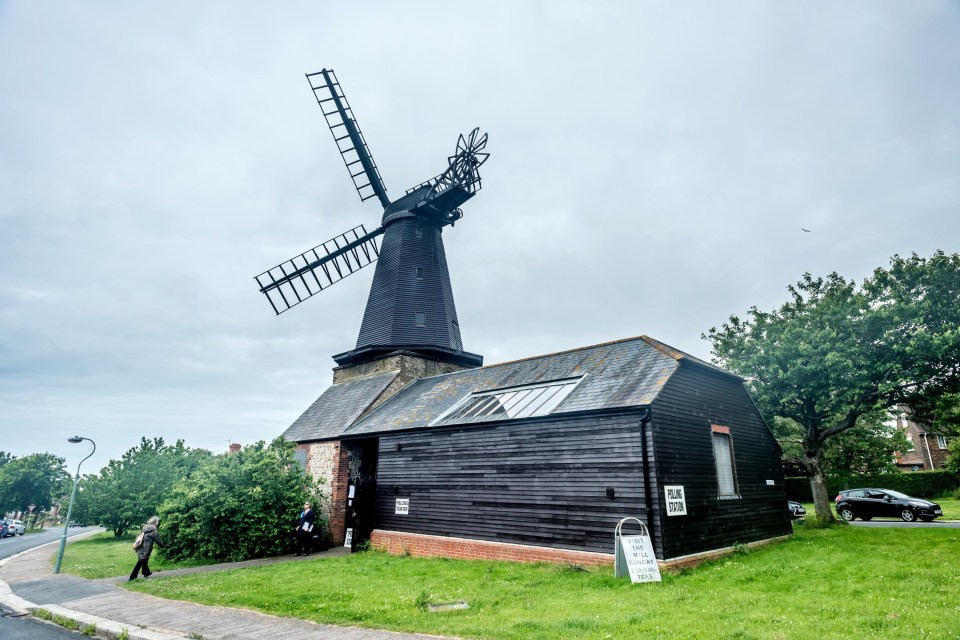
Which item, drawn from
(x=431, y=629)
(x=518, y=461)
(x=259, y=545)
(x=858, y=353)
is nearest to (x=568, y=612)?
(x=431, y=629)

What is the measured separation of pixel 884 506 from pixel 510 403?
63.2 feet

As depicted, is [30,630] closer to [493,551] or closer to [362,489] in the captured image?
[493,551]

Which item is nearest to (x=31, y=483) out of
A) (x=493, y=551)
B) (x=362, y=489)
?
(x=362, y=489)

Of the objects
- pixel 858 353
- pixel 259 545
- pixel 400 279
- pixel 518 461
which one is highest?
pixel 400 279

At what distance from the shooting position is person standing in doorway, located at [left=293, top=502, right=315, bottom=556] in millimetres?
16828

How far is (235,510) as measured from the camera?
1662cm

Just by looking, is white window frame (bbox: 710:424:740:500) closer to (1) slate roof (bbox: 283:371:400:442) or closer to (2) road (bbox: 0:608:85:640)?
(1) slate roof (bbox: 283:371:400:442)

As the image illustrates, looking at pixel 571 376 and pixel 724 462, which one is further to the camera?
pixel 571 376

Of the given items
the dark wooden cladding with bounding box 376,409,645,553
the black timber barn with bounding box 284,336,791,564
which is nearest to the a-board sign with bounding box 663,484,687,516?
the black timber barn with bounding box 284,336,791,564

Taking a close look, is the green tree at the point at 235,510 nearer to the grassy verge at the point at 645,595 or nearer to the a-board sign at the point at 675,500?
the grassy verge at the point at 645,595

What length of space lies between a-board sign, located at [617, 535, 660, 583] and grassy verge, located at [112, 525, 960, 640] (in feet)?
1.00

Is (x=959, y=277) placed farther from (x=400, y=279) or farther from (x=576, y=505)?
(x=400, y=279)

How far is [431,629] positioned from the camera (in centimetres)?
701

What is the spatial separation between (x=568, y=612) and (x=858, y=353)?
15120mm
